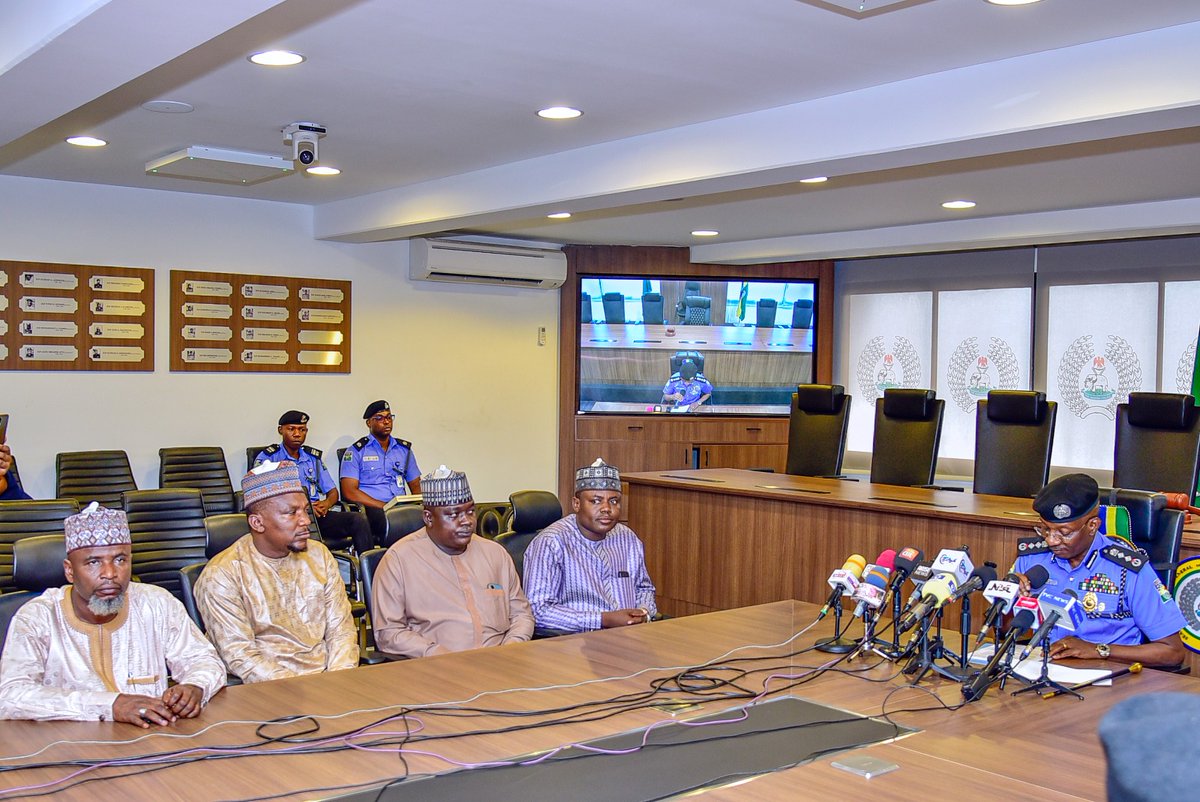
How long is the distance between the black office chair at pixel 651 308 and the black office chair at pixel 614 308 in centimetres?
18

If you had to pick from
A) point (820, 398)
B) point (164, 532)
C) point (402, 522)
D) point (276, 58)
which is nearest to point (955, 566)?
point (402, 522)

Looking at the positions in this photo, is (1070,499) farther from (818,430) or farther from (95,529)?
(818,430)

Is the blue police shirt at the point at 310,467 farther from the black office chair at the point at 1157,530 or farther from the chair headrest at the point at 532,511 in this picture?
the black office chair at the point at 1157,530

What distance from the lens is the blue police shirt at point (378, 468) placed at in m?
7.43

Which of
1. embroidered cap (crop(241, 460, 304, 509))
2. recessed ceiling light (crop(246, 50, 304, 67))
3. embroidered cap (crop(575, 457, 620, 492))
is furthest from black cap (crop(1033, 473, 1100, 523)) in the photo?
recessed ceiling light (crop(246, 50, 304, 67))

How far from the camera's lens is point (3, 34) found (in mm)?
3705

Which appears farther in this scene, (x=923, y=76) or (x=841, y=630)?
(x=923, y=76)

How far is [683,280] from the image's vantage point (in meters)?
9.38

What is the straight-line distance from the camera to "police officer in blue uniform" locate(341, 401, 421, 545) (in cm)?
739

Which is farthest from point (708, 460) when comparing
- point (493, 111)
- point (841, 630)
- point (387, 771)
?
point (387, 771)

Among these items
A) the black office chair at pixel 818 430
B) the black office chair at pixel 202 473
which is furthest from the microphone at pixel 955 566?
the black office chair at pixel 202 473

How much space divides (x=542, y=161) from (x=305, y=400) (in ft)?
9.23

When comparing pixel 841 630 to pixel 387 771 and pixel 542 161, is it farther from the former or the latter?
pixel 542 161

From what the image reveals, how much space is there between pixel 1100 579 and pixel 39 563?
3120 mm
